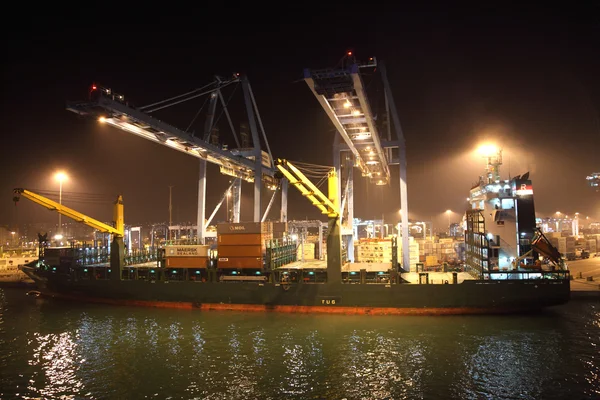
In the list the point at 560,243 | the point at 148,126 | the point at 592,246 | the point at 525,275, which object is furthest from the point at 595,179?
the point at 148,126

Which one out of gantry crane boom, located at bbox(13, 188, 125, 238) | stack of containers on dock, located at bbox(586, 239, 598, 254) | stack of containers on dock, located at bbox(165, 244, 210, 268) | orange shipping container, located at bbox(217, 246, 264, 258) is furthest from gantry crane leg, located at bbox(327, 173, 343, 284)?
stack of containers on dock, located at bbox(586, 239, 598, 254)

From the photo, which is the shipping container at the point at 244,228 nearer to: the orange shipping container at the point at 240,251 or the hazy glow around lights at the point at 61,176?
the orange shipping container at the point at 240,251

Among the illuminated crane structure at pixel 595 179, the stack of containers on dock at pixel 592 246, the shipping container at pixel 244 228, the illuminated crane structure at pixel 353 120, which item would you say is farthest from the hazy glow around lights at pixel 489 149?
the illuminated crane structure at pixel 595 179

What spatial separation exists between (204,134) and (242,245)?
12.0m

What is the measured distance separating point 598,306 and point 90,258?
38.5 metres

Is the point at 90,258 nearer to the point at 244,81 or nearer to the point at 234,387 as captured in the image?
the point at 244,81

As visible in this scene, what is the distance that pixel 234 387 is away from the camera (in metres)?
12.2

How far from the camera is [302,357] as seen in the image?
14688 millimetres

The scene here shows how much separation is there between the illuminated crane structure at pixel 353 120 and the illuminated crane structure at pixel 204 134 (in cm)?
637

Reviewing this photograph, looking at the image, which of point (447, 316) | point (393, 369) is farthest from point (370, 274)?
point (393, 369)

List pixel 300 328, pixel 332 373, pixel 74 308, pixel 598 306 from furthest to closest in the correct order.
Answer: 1. pixel 74 308
2. pixel 598 306
3. pixel 300 328
4. pixel 332 373

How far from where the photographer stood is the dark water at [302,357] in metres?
12.0

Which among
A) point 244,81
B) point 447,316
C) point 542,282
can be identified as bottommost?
point 447,316

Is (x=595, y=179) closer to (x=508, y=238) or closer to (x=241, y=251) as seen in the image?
(x=508, y=238)
